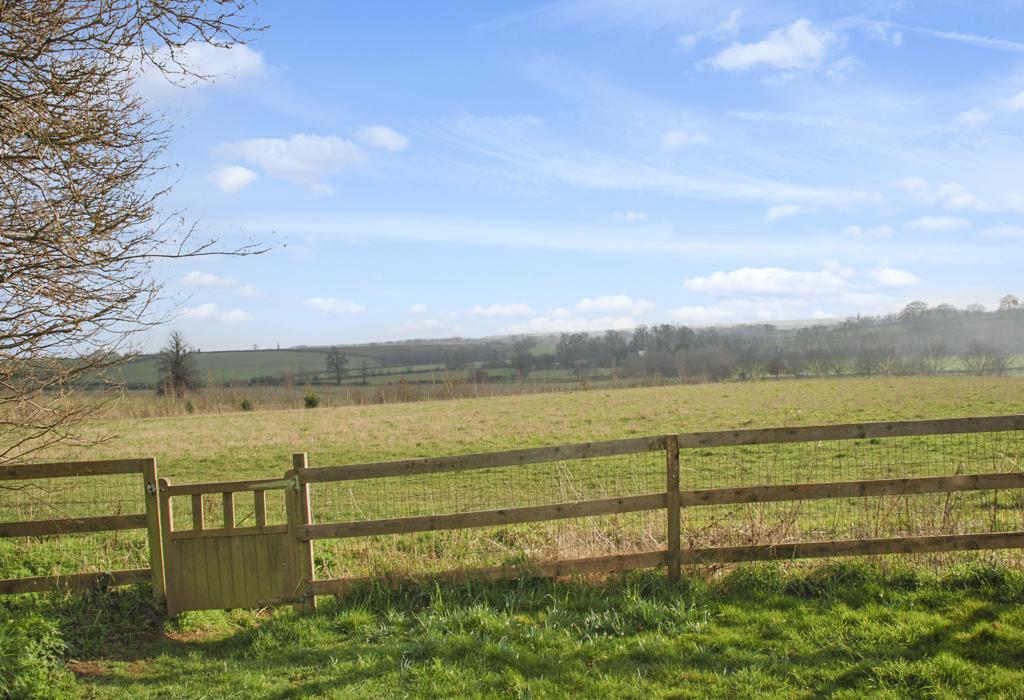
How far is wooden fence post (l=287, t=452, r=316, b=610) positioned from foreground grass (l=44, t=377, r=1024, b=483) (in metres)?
12.4

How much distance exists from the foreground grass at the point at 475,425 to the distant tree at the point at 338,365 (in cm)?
3750

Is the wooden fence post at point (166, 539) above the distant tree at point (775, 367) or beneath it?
above

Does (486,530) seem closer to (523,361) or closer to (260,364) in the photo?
(523,361)

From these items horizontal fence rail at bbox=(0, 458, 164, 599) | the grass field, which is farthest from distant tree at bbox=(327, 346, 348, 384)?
the grass field

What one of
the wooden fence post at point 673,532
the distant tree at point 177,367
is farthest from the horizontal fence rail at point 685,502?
the distant tree at point 177,367

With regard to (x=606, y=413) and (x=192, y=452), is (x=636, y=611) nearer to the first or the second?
(x=192, y=452)

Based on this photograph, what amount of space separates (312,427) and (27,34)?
2701cm

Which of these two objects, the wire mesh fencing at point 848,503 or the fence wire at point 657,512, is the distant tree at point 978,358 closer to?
the wire mesh fencing at point 848,503

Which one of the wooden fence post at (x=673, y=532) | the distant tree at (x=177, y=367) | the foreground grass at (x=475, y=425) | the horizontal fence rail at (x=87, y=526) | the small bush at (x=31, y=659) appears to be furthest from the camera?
the distant tree at (x=177, y=367)

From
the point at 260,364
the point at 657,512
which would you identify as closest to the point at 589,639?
the point at 657,512

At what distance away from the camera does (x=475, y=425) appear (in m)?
29.4

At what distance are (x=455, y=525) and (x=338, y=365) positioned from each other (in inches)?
3016

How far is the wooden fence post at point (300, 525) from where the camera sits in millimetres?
6305

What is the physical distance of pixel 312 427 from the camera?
3175cm
